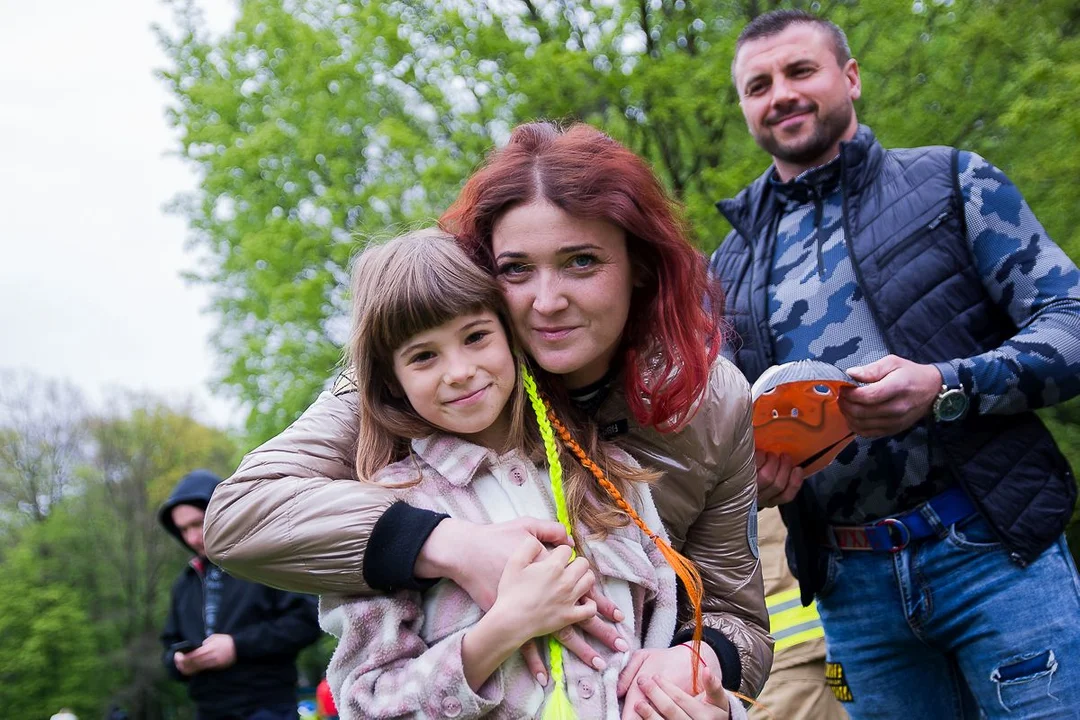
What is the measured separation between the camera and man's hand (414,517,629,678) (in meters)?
1.71

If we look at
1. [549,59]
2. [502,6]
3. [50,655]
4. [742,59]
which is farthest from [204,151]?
[50,655]

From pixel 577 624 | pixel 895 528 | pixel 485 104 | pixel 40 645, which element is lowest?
pixel 40 645

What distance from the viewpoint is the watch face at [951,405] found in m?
2.36

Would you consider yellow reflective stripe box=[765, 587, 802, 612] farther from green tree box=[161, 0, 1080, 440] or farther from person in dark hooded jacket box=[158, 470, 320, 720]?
green tree box=[161, 0, 1080, 440]

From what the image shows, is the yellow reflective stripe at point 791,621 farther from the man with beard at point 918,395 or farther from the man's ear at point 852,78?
the man's ear at point 852,78

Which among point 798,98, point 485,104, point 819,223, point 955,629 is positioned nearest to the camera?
point 955,629

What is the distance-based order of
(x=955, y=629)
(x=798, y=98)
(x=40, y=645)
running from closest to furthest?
(x=955, y=629), (x=798, y=98), (x=40, y=645)

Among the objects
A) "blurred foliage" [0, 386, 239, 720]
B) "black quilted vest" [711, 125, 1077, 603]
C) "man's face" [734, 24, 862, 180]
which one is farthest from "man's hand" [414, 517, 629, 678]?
"blurred foliage" [0, 386, 239, 720]

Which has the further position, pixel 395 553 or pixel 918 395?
pixel 918 395

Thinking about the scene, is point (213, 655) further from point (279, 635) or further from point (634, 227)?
point (634, 227)

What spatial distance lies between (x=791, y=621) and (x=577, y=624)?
87.0 inches

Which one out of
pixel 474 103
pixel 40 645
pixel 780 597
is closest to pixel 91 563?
pixel 40 645

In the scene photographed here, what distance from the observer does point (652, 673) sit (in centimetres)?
180

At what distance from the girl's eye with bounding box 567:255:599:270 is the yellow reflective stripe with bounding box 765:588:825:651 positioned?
211 cm
